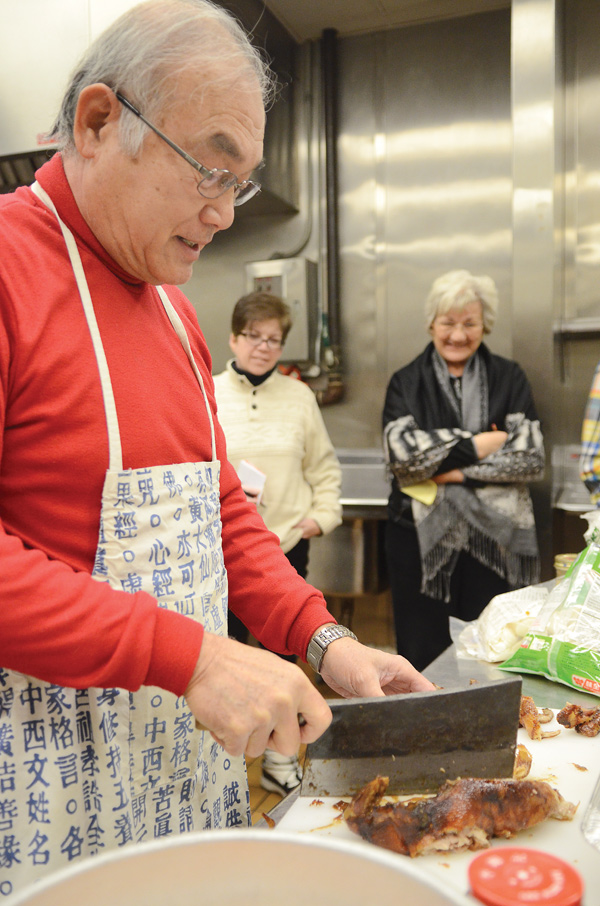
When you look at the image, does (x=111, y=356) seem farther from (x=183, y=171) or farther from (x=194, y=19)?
(x=194, y=19)

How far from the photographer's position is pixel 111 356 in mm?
940

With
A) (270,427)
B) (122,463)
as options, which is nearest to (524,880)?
(122,463)

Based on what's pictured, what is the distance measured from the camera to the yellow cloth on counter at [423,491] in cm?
278

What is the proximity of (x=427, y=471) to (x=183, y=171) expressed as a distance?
2.01 meters

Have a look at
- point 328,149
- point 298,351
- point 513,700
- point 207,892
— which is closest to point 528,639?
point 513,700

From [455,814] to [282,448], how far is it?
2143mm

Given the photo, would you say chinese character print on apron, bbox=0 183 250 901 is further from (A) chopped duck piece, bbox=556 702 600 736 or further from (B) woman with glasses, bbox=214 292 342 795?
(B) woman with glasses, bbox=214 292 342 795

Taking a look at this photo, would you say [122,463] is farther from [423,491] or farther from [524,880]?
[423,491]

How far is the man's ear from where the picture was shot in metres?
0.88

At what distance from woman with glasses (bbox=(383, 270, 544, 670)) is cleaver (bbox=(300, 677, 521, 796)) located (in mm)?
1810

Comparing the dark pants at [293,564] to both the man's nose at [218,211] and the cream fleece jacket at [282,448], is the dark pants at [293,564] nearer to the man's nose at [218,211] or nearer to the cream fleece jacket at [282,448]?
the cream fleece jacket at [282,448]

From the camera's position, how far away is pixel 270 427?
297cm

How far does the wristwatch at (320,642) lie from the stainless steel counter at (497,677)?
0.39 m

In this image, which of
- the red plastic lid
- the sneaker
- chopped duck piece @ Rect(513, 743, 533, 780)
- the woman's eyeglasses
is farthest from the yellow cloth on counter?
the red plastic lid
